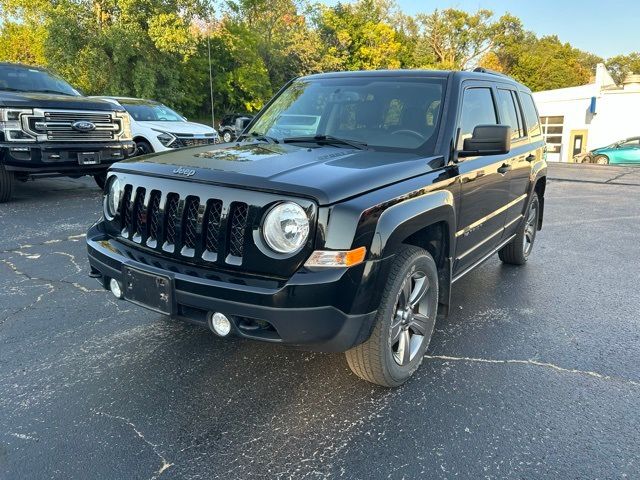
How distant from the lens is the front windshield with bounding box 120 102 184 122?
37.1 feet

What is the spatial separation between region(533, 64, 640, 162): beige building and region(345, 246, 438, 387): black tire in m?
30.6

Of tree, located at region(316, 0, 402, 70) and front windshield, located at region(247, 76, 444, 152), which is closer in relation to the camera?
front windshield, located at region(247, 76, 444, 152)

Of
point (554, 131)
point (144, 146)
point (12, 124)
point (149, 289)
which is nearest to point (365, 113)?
point (149, 289)

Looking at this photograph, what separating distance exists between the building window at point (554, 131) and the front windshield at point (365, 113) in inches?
1252

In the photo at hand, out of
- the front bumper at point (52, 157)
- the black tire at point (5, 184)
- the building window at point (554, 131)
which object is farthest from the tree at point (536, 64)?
the black tire at point (5, 184)

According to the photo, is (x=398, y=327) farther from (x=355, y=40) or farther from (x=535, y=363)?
(x=355, y=40)

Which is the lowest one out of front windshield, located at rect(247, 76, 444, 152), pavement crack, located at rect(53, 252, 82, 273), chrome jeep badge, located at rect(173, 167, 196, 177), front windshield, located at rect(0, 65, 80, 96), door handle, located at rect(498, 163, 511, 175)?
pavement crack, located at rect(53, 252, 82, 273)

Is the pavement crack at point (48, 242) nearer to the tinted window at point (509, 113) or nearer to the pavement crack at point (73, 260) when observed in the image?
the pavement crack at point (73, 260)

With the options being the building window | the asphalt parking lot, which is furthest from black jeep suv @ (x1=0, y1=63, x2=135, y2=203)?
the building window

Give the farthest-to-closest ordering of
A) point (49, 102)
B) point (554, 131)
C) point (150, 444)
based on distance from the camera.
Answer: point (554, 131), point (49, 102), point (150, 444)

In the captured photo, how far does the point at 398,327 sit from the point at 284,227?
3.12 feet

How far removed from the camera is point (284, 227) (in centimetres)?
242

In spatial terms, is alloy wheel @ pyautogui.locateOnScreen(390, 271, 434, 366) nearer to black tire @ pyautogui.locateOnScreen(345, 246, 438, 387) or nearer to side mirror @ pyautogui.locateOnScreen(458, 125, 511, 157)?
black tire @ pyautogui.locateOnScreen(345, 246, 438, 387)

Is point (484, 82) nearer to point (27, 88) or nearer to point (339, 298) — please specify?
point (339, 298)
